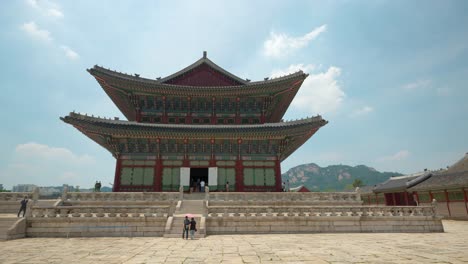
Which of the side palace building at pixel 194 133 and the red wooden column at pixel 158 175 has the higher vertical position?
the side palace building at pixel 194 133

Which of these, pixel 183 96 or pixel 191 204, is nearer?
pixel 191 204

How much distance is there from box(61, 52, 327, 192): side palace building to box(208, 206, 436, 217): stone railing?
9397 mm

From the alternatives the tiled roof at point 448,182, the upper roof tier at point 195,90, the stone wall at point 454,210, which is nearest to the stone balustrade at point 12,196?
the upper roof tier at point 195,90

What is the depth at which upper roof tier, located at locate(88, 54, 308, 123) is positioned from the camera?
25.6m

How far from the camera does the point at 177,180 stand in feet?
81.0

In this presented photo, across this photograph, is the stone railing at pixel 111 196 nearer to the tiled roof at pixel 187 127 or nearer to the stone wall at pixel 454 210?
the tiled roof at pixel 187 127

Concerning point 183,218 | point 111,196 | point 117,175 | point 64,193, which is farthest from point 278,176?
point 64,193

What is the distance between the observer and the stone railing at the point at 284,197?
18.8 meters

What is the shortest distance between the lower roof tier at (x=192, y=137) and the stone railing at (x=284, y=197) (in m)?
6.40

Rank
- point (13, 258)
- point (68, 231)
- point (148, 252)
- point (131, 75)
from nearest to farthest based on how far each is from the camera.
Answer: point (13, 258) → point (148, 252) → point (68, 231) → point (131, 75)

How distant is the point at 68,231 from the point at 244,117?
737 inches

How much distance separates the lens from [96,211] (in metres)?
14.4

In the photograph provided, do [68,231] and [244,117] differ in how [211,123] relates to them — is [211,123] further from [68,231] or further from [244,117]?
[68,231]

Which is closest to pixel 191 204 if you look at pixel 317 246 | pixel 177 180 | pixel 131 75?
pixel 177 180
